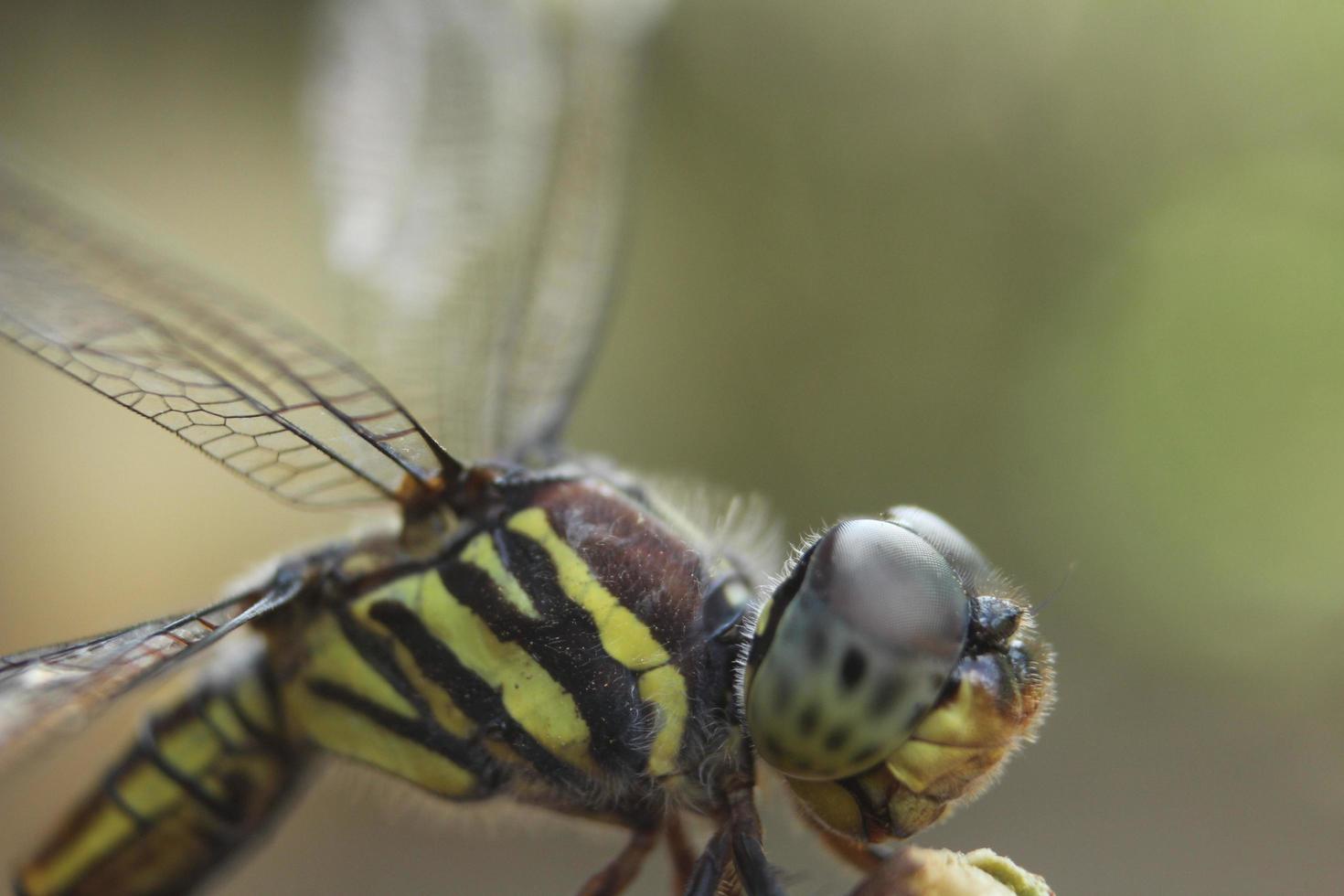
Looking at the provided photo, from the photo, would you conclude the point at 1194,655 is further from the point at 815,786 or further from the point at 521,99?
the point at 815,786

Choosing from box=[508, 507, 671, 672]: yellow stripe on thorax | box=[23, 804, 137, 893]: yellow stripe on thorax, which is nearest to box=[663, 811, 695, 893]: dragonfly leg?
box=[508, 507, 671, 672]: yellow stripe on thorax

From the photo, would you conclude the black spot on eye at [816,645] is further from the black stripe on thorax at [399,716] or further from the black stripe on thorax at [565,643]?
the black stripe on thorax at [399,716]

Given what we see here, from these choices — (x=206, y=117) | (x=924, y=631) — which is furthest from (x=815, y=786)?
(x=206, y=117)

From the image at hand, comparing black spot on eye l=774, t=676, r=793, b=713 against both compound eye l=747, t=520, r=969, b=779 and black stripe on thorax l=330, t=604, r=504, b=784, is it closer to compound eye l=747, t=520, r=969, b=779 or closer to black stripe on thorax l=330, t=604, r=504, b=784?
compound eye l=747, t=520, r=969, b=779

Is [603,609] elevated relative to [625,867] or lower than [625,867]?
elevated

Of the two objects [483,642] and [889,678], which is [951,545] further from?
[483,642]

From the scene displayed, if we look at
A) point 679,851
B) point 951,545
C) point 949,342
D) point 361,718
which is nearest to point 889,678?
point 951,545
